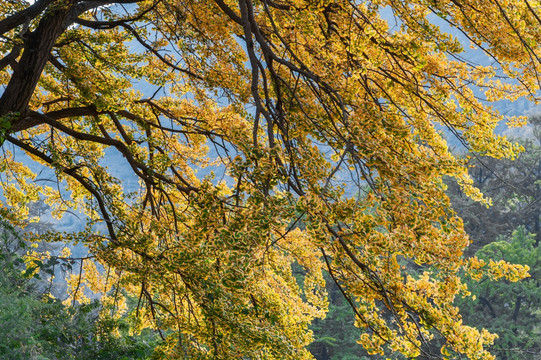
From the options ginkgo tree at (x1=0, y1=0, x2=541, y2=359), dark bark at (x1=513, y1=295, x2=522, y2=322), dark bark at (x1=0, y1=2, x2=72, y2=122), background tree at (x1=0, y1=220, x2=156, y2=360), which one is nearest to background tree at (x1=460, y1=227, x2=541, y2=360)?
dark bark at (x1=513, y1=295, x2=522, y2=322)

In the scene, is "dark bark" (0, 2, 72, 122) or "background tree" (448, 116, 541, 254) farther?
"background tree" (448, 116, 541, 254)

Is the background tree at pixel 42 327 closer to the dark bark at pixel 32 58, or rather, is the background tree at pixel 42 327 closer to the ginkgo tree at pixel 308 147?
the ginkgo tree at pixel 308 147

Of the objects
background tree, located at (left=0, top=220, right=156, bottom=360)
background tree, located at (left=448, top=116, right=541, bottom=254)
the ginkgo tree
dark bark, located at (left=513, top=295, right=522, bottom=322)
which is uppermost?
background tree, located at (left=448, top=116, right=541, bottom=254)

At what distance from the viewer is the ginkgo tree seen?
2645 millimetres

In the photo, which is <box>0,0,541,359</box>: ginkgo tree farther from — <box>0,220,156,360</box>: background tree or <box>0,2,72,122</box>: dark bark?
<box>0,220,156,360</box>: background tree

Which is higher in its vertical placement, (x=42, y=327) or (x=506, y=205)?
(x=506, y=205)

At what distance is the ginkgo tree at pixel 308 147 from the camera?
2.64 metres

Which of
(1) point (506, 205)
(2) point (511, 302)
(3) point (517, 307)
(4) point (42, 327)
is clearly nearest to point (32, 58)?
(4) point (42, 327)

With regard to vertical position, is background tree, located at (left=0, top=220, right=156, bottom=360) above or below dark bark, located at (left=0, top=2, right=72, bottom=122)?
below

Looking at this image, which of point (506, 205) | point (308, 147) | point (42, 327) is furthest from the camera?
point (506, 205)

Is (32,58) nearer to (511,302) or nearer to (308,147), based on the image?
(308,147)

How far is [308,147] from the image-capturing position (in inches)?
130

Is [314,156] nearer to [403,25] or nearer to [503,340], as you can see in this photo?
[403,25]

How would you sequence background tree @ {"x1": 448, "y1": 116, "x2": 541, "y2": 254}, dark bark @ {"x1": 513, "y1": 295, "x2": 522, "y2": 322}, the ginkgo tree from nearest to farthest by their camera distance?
the ginkgo tree, dark bark @ {"x1": 513, "y1": 295, "x2": 522, "y2": 322}, background tree @ {"x1": 448, "y1": 116, "x2": 541, "y2": 254}
